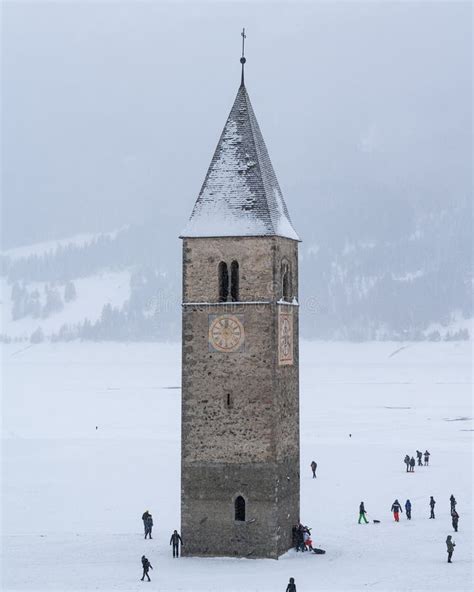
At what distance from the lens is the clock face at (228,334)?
48.8m

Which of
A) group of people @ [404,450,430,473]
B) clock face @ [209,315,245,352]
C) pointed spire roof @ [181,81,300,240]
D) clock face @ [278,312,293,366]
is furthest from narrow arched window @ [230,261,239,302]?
group of people @ [404,450,430,473]

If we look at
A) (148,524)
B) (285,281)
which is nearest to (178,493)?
(148,524)

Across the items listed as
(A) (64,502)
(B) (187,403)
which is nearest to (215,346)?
(B) (187,403)

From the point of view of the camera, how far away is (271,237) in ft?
160

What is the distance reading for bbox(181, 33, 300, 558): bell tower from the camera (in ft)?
158

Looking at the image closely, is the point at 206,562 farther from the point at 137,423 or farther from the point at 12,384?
the point at 12,384

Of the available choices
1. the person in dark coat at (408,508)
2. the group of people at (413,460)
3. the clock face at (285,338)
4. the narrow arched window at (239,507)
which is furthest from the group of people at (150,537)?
the group of people at (413,460)

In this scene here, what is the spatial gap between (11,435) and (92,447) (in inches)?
377

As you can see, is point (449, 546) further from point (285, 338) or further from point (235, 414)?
point (285, 338)

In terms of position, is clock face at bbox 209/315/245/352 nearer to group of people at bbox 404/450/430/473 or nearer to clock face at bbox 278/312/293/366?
clock face at bbox 278/312/293/366

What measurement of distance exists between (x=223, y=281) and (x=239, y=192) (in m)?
3.56

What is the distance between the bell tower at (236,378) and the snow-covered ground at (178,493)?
5.13 feet

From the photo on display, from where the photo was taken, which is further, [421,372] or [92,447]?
[421,372]

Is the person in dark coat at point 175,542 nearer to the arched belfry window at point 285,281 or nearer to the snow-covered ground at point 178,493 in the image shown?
the snow-covered ground at point 178,493
